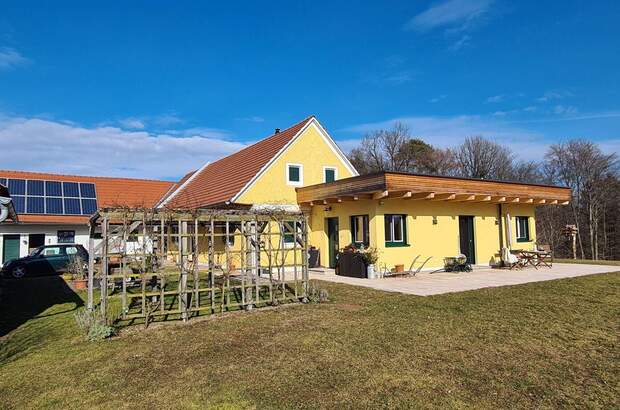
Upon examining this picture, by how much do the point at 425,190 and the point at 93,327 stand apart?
10876 millimetres

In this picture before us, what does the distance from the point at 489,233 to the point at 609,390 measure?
1407 cm

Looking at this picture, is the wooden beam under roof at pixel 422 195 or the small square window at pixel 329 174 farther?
the small square window at pixel 329 174

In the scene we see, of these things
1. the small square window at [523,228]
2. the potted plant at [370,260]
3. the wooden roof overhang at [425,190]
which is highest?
the wooden roof overhang at [425,190]

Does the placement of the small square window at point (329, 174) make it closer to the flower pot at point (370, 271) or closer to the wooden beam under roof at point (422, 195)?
the wooden beam under roof at point (422, 195)

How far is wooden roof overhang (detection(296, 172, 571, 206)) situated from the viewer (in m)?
13.5

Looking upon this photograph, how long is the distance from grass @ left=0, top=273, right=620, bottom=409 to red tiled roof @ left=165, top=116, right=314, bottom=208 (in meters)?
9.88

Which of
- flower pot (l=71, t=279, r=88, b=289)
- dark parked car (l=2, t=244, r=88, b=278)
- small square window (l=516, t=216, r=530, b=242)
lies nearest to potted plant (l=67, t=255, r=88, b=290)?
flower pot (l=71, t=279, r=88, b=289)

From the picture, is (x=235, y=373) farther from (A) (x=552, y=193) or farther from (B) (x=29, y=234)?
(B) (x=29, y=234)

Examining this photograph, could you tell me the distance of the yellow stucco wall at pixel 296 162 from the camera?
56.3 ft

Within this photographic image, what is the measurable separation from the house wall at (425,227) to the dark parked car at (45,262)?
10565 mm

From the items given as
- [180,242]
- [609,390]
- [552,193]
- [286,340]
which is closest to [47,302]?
[180,242]

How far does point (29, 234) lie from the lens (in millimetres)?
22297

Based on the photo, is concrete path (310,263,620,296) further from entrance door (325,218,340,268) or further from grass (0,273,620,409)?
grass (0,273,620,409)

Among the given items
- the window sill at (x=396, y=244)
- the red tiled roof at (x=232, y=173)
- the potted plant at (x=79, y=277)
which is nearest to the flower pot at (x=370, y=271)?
the window sill at (x=396, y=244)
